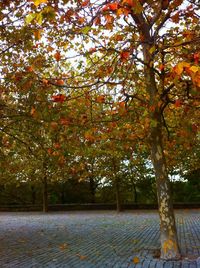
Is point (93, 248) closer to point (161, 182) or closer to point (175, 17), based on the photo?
point (161, 182)

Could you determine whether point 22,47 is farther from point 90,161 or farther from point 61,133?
point 90,161

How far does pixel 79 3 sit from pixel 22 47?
312cm

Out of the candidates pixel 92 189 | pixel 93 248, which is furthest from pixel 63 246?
pixel 92 189

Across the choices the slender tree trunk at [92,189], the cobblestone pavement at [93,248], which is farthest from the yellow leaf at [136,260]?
the slender tree trunk at [92,189]

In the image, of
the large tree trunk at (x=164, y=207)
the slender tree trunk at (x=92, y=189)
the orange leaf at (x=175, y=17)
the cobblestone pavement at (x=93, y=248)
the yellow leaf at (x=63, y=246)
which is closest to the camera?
the cobblestone pavement at (x=93, y=248)

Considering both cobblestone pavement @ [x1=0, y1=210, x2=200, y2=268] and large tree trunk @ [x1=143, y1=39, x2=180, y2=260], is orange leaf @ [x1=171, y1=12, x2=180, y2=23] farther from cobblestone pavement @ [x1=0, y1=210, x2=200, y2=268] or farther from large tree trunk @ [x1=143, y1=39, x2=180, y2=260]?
cobblestone pavement @ [x1=0, y1=210, x2=200, y2=268]

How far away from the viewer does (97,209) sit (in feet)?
99.8

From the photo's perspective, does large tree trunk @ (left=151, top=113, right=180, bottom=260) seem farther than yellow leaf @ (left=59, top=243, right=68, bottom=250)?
No

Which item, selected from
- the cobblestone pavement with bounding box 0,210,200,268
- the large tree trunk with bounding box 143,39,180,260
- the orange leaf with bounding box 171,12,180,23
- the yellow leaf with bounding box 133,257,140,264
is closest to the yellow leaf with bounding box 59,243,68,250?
the cobblestone pavement with bounding box 0,210,200,268

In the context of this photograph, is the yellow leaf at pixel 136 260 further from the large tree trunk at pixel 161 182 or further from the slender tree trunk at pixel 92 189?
the slender tree trunk at pixel 92 189

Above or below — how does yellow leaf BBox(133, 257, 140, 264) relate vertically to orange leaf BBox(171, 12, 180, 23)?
below

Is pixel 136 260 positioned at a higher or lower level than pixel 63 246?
lower

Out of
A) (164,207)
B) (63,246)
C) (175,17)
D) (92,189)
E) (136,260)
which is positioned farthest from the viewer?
(92,189)

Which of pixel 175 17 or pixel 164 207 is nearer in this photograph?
pixel 164 207
